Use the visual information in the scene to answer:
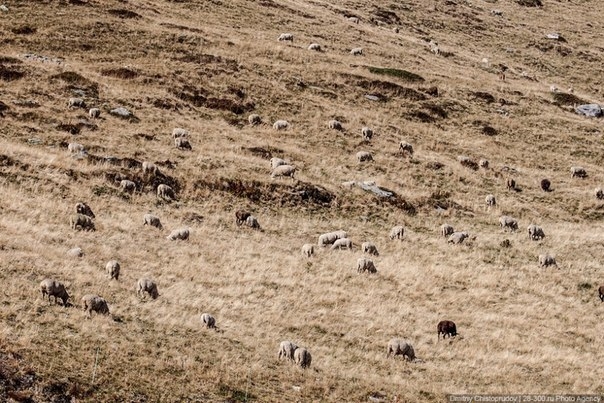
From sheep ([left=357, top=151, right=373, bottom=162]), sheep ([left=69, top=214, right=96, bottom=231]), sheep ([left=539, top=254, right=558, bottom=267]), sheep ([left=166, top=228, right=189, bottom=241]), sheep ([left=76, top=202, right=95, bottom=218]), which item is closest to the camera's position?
sheep ([left=69, top=214, right=96, bottom=231])

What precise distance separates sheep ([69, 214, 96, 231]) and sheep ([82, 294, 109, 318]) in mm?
8701

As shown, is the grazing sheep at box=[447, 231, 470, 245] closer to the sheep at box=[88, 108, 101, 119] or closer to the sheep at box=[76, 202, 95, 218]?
the sheep at box=[76, 202, 95, 218]

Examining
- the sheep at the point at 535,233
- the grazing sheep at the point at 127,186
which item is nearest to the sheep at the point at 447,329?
the sheep at the point at 535,233

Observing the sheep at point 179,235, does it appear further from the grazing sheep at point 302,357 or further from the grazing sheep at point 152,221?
the grazing sheep at point 302,357

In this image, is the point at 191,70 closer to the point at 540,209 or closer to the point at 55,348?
the point at 540,209

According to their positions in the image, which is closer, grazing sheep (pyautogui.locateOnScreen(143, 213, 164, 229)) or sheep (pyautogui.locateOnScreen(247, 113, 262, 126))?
grazing sheep (pyautogui.locateOnScreen(143, 213, 164, 229))

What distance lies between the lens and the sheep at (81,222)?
27.0 metres

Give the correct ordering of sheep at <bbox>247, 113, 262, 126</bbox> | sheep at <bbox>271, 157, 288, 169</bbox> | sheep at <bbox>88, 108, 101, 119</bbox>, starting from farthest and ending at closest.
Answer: sheep at <bbox>247, 113, 262, 126</bbox> < sheep at <bbox>88, 108, 101, 119</bbox> < sheep at <bbox>271, 157, 288, 169</bbox>

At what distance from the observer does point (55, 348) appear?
51.8 feet

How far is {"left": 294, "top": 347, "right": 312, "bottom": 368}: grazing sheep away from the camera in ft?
60.8

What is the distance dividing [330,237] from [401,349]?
1193cm

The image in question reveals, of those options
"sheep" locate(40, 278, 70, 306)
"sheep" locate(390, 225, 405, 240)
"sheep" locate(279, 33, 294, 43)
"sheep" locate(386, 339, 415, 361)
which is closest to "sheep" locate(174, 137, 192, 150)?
"sheep" locate(390, 225, 405, 240)

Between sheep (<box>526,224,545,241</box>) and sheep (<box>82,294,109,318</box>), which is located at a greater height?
sheep (<box>82,294,109,318</box>)

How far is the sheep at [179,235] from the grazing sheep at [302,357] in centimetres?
1174
